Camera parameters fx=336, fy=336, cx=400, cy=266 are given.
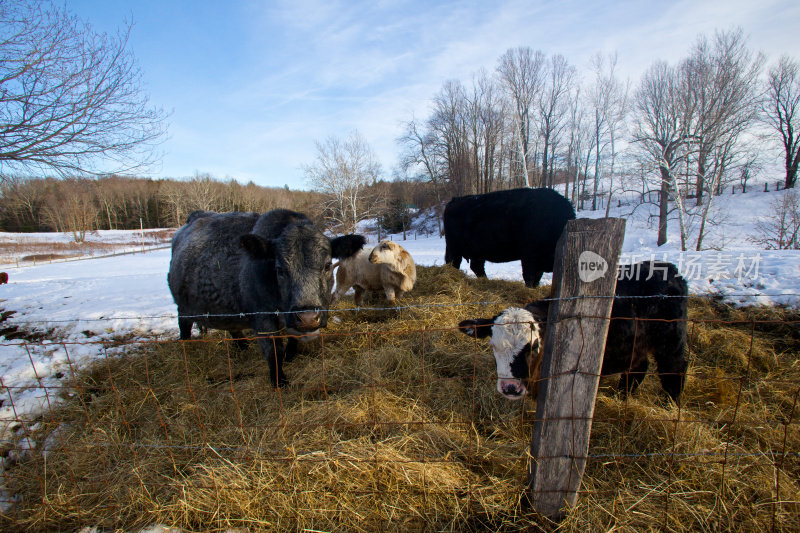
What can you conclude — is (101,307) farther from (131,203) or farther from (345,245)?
(131,203)

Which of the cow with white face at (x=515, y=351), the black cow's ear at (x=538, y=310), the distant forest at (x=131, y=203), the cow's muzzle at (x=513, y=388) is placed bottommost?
the cow's muzzle at (x=513, y=388)

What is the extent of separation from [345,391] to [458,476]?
1511 millimetres

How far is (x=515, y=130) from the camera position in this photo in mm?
27469

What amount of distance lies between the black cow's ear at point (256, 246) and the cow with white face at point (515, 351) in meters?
2.29

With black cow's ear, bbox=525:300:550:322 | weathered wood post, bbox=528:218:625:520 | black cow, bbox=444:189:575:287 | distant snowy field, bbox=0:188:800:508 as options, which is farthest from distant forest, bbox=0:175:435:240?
weathered wood post, bbox=528:218:625:520

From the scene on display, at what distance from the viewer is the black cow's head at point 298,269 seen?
3330 mm

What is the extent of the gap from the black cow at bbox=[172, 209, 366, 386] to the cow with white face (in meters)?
1.72

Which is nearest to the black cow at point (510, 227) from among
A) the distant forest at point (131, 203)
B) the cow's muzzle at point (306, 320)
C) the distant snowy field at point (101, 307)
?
the distant snowy field at point (101, 307)

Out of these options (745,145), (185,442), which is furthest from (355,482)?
(745,145)

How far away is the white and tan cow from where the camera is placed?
5.88 meters

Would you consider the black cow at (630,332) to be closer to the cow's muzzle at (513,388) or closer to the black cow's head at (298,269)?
the cow's muzzle at (513,388)

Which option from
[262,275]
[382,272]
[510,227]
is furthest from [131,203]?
[262,275]

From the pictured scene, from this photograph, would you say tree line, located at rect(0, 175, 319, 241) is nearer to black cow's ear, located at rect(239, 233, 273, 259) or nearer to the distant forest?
the distant forest

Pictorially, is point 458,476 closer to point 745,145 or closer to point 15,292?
point 15,292
